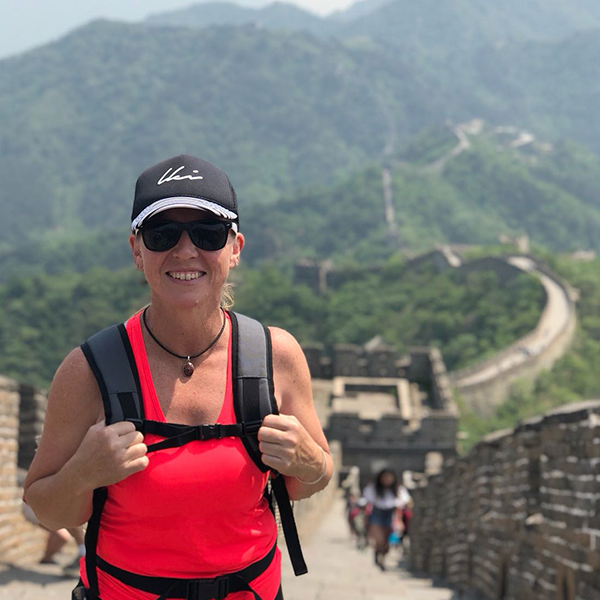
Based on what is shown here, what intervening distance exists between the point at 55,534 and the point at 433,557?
547 centimetres

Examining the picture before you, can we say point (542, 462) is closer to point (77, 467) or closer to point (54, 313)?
point (77, 467)

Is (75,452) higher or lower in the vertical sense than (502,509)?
higher

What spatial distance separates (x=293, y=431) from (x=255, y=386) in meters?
0.18

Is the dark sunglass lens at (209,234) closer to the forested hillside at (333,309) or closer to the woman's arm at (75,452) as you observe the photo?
the woman's arm at (75,452)

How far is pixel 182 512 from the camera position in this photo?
2.94m

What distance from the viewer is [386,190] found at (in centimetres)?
12612

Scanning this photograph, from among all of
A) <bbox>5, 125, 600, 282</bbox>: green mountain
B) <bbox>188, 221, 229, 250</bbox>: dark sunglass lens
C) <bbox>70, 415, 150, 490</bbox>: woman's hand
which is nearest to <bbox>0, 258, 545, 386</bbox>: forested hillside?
<bbox>5, 125, 600, 282</bbox>: green mountain

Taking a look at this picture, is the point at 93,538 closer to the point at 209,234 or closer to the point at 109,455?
the point at 109,455

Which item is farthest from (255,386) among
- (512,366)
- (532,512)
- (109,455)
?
(512,366)

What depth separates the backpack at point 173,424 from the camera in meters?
2.95

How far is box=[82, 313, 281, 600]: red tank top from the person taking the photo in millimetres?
2928

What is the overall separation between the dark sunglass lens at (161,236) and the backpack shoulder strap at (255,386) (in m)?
0.34

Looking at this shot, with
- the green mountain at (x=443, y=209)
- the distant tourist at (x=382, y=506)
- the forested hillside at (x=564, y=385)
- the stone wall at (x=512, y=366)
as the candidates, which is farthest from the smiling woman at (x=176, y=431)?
the green mountain at (x=443, y=209)

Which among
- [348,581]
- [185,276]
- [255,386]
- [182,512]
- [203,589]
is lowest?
[348,581]
